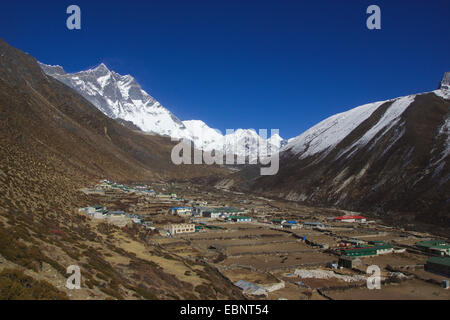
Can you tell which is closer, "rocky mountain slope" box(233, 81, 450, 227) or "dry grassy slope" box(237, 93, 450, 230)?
"dry grassy slope" box(237, 93, 450, 230)

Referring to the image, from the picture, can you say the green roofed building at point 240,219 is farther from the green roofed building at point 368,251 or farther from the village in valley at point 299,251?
the green roofed building at point 368,251

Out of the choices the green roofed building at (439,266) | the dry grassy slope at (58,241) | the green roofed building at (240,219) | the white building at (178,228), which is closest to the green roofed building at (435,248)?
the green roofed building at (439,266)

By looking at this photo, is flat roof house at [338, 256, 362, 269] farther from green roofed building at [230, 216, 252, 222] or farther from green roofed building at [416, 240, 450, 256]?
green roofed building at [230, 216, 252, 222]

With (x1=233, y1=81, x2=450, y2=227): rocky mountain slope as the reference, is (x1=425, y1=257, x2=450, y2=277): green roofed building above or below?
below

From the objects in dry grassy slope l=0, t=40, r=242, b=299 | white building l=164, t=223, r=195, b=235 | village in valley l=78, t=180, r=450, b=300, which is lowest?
village in valley l=78, t=180, r=450, b=300

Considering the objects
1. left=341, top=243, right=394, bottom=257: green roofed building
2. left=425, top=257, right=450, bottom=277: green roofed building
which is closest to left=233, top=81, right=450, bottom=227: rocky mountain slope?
left=341, top=243, right=394, bottom=257: green roofed building

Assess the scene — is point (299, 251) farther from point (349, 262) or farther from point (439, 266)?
point (439, 266)
